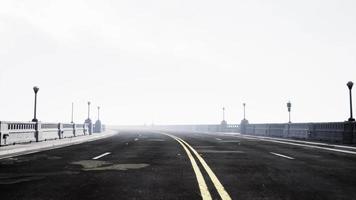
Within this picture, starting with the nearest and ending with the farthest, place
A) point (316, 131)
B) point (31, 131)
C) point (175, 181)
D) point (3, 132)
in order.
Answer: point (175, 181) → point (3, 132) → point (31, 131) → point (316, 131)

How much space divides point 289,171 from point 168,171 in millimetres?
3240

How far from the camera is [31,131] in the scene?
22.7 meters

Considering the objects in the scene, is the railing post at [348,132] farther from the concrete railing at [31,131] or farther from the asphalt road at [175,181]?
the concrete railing at [31,131]

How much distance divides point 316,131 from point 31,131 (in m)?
20.8

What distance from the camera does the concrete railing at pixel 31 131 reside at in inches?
739

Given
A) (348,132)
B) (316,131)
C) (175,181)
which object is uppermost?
(348,132)

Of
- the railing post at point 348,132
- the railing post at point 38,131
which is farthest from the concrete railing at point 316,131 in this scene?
the railing post at point 38,131

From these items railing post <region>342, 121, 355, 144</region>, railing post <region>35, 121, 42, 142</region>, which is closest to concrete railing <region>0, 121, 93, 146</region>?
railing post <region>35, 121, 42, 142</region>

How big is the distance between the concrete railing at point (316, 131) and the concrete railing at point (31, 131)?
20.1 metres

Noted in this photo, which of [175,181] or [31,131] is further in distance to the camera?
[31,131]

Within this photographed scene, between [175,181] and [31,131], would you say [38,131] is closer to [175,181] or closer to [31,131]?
[31,131]

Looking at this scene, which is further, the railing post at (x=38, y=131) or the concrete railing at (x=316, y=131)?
the concrete railing at (x=316, y=131)

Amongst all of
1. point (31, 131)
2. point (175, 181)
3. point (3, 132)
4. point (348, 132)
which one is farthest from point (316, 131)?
point (175, 181)

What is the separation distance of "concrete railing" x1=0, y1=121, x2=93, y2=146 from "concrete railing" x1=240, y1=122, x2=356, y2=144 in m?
20.1
